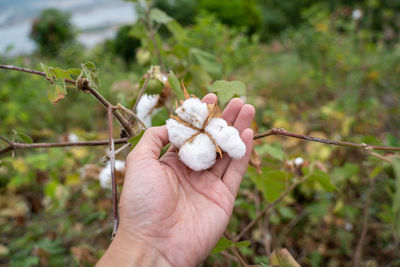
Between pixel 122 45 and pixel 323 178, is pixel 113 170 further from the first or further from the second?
pixel 122 45

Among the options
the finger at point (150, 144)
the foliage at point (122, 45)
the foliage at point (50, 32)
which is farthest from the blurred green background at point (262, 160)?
the foliage at point (122, 45)

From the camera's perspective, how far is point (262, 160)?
1224 millimetres

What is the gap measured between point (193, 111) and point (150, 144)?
16 cm

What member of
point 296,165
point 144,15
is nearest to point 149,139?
point 296,165

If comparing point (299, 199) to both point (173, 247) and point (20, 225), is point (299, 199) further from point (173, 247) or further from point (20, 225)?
point (20, 225)

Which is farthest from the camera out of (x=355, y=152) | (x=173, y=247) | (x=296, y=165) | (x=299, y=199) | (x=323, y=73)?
(x=323, y=73)

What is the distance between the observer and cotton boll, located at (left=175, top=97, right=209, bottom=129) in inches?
30.9

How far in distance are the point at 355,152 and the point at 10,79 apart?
3.20m

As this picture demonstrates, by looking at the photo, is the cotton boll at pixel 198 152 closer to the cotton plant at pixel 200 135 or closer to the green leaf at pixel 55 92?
the cotton plant at pixel 200 135

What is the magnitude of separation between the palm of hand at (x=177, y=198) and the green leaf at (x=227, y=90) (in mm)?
37

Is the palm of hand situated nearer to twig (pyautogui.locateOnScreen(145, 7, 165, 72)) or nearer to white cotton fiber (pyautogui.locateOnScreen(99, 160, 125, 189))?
white cotton fiber (pyautogui.locateOnScreen(99, 160, 125, 189))

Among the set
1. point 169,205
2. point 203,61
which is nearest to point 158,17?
point 203,61

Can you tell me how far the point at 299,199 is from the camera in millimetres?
1575

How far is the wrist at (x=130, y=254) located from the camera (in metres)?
0.74
